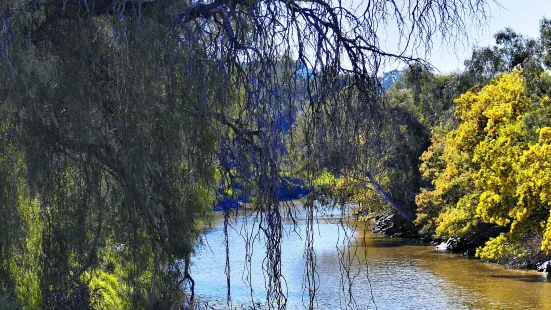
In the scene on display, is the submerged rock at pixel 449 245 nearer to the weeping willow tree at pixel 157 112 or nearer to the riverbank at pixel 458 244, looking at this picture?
the riverbank at pixel 458 244

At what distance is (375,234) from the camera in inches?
1323

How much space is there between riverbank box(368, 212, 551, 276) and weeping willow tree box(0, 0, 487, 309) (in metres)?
17.6

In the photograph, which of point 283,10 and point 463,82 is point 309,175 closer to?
point 283,10

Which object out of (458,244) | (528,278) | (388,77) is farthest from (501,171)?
(388,77)

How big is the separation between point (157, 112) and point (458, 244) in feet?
78.6

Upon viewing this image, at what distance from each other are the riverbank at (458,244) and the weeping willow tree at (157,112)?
17.6m

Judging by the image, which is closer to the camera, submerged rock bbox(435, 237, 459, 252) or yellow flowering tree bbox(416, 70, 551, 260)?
yellow flowering tree bbox(416, 70, 551, 260)

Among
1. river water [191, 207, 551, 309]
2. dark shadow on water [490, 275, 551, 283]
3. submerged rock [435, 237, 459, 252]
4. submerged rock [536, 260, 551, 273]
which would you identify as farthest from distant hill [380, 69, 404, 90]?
submerged rock [435, 237, 459, 252]

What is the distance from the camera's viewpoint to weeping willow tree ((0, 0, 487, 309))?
2.99 meters

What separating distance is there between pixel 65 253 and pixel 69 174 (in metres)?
0.48

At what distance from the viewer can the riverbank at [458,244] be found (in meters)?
20.7

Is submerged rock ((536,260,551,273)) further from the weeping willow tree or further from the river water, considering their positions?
the weeping willow tree

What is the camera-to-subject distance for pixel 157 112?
A: 369 cm

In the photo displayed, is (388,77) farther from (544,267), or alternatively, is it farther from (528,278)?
(544,267)
